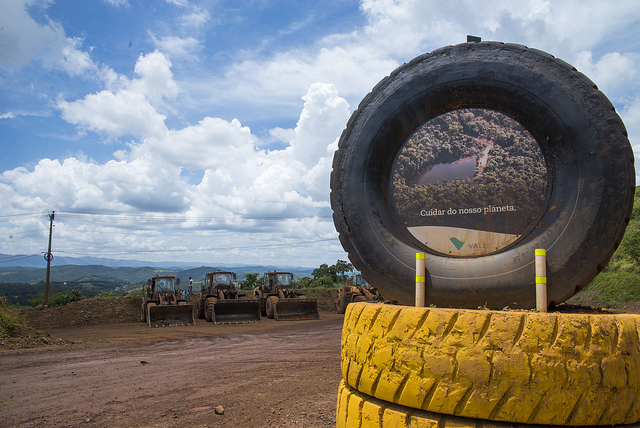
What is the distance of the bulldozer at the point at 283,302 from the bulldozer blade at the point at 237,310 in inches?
36.9

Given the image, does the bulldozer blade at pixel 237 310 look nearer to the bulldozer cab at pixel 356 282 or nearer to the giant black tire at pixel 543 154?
the bulldozer cab at pixel 356 282

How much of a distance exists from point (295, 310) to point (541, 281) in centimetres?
1627

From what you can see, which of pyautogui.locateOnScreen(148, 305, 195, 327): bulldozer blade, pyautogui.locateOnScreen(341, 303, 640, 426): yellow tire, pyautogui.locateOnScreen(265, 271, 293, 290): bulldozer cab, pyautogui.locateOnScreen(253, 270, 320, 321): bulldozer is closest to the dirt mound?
pyautogui.locateOnScreen(148, 305, 195, 327): bulldozer blade

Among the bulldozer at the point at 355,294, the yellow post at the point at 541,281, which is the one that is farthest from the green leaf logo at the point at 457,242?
the bulldozer at the point at 355,294

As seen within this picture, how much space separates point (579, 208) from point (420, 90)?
1.06 m

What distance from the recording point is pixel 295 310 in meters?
17.7

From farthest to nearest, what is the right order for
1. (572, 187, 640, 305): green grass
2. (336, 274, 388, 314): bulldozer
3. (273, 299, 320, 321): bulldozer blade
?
(336, 274, 388, 314): bulldozer < (273, 299, 320, 321): bulldozer blade < (572, 187, 640, 305): green grass

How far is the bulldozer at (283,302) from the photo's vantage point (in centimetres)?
1728

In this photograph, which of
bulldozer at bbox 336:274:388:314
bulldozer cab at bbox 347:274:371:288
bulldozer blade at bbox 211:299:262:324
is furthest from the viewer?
bulldozer cab at bbox 347:274:371:288

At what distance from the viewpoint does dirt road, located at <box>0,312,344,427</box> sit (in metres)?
3.77

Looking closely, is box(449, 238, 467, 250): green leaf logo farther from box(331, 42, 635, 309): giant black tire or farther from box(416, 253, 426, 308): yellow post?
box(416, 253, 426, 308): yellow post

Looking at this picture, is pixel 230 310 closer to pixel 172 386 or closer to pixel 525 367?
pixel 172 386

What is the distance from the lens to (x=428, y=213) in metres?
2.43

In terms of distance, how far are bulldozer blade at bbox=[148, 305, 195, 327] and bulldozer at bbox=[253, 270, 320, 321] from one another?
337cm
